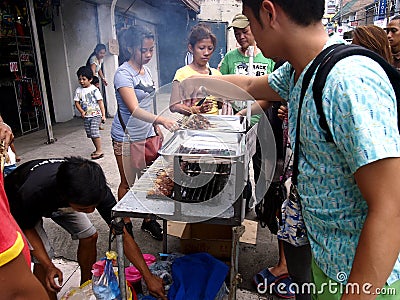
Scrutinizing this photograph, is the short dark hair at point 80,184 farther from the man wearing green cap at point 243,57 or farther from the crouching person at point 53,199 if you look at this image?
the man wearing green cap at point 243,57

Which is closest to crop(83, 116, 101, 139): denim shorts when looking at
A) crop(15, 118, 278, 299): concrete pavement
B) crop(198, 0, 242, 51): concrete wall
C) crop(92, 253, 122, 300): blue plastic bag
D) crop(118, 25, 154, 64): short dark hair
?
crop(15, 118, 278, 299): concrete pavement

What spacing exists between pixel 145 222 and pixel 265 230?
1211 mm

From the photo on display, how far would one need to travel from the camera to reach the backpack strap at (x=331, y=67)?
859 mm

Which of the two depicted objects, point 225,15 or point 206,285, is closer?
point 206,285

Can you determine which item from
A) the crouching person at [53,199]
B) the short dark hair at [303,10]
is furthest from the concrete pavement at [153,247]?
the short dark hair at [303,10]

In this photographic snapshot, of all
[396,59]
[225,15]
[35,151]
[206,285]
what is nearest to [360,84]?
[206,285]

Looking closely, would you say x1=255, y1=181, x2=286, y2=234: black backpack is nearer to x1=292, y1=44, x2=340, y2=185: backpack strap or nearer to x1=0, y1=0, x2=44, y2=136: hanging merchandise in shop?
x1=292, y1=44, x2=340, y2=185: backpack strap

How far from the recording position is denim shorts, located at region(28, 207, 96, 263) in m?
2.00

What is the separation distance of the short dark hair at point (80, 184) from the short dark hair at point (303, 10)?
1.14 metres

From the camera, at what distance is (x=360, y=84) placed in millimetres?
809

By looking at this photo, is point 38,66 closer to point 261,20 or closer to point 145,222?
point 145,222

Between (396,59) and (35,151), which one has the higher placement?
(396,59)

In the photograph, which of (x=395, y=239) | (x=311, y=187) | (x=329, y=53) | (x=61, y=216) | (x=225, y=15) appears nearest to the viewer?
(x=395, y=239)

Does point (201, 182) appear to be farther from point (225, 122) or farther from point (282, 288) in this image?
point (282, 288)
